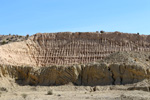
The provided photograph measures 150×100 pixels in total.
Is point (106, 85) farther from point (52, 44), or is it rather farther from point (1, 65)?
point (52, 44)

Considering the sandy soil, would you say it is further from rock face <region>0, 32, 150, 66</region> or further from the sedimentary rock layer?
rock face <region>0, 32, 150, 66</region>

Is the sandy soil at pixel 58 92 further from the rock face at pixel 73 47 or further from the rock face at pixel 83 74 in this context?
the rock face at pixel 73 47

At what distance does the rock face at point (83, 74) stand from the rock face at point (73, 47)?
6.19 meters

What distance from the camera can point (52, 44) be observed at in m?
50.3

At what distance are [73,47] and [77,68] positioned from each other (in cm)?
1265

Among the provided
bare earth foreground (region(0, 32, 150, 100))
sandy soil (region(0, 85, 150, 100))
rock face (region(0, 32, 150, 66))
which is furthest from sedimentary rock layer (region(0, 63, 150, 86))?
rock face (region(0, 32, 150, 66))

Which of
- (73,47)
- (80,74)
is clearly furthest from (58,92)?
(73,47)

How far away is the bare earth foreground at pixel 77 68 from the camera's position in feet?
100

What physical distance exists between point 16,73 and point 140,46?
69.4 feet

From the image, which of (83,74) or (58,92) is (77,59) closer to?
(83,74)

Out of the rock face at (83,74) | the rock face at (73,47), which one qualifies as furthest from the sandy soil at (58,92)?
the rock face at (73,47)

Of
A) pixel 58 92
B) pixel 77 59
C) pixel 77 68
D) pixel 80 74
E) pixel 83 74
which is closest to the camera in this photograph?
pixel 58 92

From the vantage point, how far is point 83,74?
35.9 m

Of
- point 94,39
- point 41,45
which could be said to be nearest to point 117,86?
point 94,39
